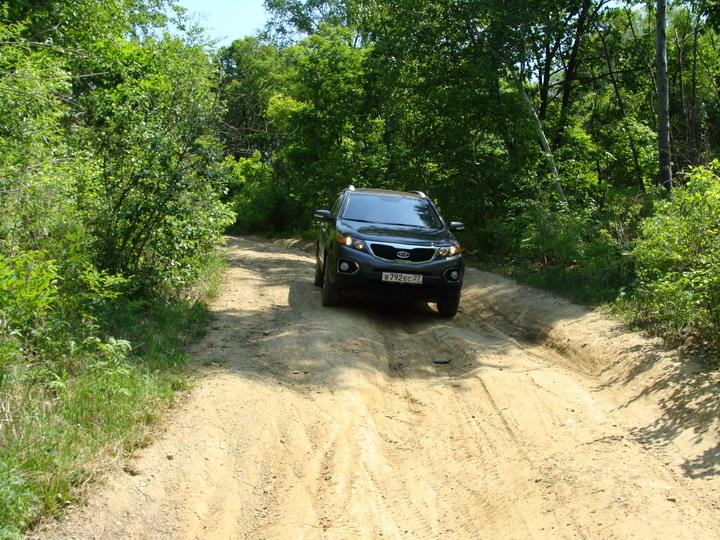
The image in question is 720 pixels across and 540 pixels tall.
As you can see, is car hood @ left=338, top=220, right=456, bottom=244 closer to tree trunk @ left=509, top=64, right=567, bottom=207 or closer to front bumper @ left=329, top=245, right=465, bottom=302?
front bumper @ left=329, top=245, right=465, bottom=302

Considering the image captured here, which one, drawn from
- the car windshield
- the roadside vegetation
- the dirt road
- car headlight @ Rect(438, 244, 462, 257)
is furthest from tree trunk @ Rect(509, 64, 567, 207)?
the dirt road

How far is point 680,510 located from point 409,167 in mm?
15154

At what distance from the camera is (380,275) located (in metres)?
9.21

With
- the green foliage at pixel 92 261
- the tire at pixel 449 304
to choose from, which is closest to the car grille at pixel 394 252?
the tire at pixel 449 304

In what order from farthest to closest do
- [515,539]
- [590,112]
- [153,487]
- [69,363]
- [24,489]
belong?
1. [590,112]
2. [69,363]
3. [153,487]
4. [515,539]
5. [24,489]

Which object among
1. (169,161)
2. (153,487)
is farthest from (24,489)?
(169,161)

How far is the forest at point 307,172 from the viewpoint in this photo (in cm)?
548

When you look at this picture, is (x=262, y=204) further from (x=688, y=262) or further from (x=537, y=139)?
(x=688, y=262)

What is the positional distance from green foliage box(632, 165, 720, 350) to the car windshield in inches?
126

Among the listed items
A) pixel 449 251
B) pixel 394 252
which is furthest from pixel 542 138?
pixel 394 252

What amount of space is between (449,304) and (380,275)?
123cm

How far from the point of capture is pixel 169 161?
345 inches

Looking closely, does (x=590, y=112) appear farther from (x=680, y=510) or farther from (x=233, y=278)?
(x=680, y=510)

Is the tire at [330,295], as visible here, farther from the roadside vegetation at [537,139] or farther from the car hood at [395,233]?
the roadside vegetation at [537,139]
